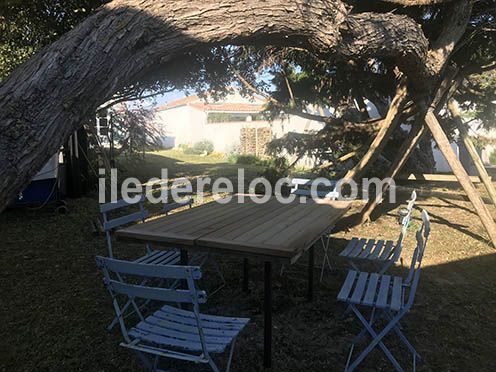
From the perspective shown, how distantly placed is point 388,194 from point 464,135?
3152 mm

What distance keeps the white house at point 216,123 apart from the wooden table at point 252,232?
535 inches

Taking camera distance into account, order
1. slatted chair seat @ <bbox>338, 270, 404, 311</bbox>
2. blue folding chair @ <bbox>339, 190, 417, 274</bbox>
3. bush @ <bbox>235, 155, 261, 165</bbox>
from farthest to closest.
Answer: bush @ <bbox>235, 155, 261, 165</bbox> < blue folding chair @ <bbox>339, 190, 417, 274</bbox> < slatted chair seat @ <bbox>338, 270, 404, 311</bbox>

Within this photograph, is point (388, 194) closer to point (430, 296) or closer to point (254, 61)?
point (254, 61)

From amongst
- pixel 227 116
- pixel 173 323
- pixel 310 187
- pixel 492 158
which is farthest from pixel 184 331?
pixel 227 116

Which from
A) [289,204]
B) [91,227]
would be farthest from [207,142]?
[289,204]

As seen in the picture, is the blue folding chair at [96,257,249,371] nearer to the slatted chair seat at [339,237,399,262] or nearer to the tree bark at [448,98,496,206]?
the slatted chair seat at [339,237,399,262]

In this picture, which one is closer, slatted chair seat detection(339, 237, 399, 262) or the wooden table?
the wooden table

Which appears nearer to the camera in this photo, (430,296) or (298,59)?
(430,296)

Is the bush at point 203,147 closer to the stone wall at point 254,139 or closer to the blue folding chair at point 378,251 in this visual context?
the stone wall at point 254,139

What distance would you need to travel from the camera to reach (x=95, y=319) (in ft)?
11.5

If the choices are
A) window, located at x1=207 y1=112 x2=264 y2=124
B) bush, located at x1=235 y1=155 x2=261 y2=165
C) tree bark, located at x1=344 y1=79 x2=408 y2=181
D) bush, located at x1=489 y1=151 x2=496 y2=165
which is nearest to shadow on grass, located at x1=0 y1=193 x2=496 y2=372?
tree bark, located at x1=344 y1=79 x2=408 y2=181

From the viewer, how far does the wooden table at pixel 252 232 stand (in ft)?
8.30

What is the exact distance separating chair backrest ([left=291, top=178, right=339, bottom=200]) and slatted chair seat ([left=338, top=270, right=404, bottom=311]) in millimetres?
2084

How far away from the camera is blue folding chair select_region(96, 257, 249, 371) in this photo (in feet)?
6.72
